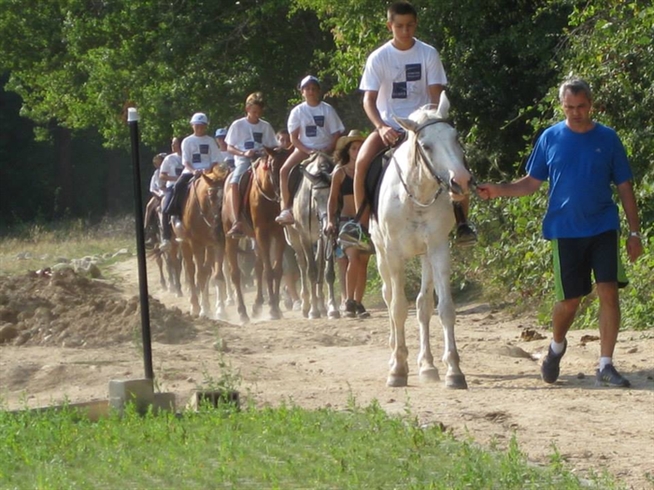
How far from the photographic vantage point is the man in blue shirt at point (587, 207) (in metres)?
10.0

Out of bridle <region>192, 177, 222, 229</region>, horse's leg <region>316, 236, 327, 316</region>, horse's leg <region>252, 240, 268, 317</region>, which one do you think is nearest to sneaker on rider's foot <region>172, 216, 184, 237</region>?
bridle <region>192, 177, 222, 229</region>

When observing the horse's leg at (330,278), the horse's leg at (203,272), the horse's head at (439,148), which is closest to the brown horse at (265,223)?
the horse's leg at (330,278)

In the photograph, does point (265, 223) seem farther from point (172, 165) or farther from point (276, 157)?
point (172, 165)

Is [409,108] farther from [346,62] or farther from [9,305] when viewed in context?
[346,62]

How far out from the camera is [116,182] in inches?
2485

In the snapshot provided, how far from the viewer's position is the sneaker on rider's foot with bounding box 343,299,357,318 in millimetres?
17453

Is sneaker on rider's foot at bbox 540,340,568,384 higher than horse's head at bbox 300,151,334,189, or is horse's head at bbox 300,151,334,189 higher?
horse's head at bbox 300,151,334,189

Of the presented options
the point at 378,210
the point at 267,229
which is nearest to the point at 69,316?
the point at 267,229

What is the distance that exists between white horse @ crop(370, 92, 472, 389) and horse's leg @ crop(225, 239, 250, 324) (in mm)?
8986

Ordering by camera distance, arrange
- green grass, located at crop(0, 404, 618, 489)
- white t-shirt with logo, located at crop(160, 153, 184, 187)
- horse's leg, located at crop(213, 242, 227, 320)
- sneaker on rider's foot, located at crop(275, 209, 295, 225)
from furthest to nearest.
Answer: white t-shirt with logo, located at crop(160, 153, 184, 187) < horse's leg, located at crop(213, 242, 227, 320) < sneaker on rider's foot, located at crop(275, 209, 295, 225) < green grass, located at crop(0, 404, 618, 489)

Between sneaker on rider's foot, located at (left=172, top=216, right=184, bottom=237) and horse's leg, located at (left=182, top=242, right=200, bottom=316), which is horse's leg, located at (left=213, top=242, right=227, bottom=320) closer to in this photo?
horse's leg, located at (left=182, top=242, right=200, bottom=316)

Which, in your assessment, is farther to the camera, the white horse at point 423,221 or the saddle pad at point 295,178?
the saddle pad at point 295,178

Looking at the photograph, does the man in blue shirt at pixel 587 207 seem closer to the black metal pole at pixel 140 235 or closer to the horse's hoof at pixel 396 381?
the horse's hoof at pixel 396 381

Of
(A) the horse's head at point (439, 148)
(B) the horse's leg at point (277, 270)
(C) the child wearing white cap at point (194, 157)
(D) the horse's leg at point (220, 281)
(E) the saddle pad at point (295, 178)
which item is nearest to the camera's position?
(A) the horse's head at point (439, 148)
